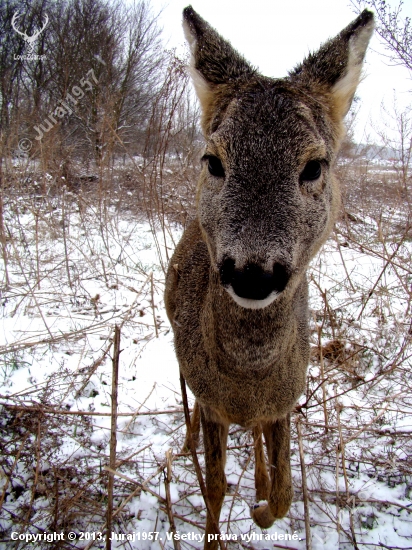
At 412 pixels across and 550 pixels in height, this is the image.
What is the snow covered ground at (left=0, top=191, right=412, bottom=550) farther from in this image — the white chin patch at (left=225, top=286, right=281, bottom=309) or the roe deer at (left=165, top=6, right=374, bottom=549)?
the white chin patch at (left=225, top=286, right=281, bottom=309)

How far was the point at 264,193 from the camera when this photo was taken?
152cm


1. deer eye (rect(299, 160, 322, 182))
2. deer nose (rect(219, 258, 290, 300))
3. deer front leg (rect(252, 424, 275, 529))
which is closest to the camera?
deer nose (rect(219, 258, 290, 300))

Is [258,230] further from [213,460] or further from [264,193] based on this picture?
[213,460]

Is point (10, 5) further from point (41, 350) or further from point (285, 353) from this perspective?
point (285, 353)

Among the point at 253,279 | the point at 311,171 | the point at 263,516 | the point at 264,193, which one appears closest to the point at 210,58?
the point at 311,171

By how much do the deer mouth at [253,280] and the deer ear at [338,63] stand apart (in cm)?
136

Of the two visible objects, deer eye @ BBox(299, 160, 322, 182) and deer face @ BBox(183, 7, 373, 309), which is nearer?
deer face @ BBox(183, 7, 373, 309)

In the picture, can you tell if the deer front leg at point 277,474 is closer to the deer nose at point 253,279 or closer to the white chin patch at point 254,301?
the white chin patch at point 254,301

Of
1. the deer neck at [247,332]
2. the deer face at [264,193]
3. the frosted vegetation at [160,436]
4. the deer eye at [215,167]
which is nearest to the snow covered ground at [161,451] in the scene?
the frosted vegetation at [160,436]

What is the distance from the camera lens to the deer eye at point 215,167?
5.98 ft

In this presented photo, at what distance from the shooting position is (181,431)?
3.63 meters

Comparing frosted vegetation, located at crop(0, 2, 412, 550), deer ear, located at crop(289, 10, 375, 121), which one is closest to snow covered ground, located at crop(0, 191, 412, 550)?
frosted vegetation, located at crop(0, 2, 412, 550)

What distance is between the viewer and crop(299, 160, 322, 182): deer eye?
171 centimetres

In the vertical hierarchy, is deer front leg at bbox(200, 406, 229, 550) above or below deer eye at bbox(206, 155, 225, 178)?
below
